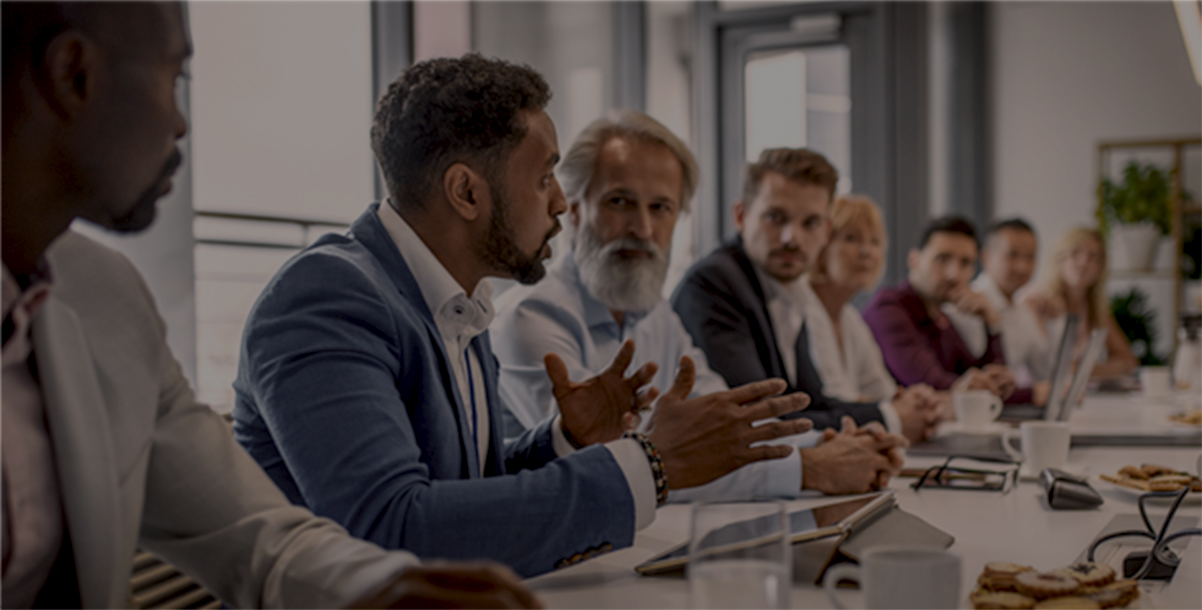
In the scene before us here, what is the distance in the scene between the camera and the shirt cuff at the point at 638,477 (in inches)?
43.9

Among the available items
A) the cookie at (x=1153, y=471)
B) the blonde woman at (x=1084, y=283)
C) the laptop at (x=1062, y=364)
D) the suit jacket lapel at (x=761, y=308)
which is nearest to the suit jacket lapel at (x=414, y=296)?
the cookie at (x=1153, y=471)

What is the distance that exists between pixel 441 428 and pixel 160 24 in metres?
0.62

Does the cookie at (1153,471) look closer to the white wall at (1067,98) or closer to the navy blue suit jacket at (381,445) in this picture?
the navy blue suit jacket at (381,445)

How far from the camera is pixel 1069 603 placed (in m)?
0.88

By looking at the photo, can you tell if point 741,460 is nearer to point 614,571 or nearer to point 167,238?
point 614,571

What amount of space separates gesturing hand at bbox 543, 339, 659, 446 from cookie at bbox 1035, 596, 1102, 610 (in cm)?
64

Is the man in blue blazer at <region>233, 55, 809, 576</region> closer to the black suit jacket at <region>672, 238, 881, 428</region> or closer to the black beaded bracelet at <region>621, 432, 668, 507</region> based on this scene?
the black beaded bracelet at <region>621, 432, 668, 507</region>

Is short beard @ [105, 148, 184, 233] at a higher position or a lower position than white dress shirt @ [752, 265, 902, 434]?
higher

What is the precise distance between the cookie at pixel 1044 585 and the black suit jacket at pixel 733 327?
1.43 meters

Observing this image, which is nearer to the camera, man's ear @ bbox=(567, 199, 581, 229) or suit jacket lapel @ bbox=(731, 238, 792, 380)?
man's ear @ bbox=(567, 199, 581, 229)

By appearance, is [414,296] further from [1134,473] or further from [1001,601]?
[1134,473]

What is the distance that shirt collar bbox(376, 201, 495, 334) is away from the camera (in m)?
1.32

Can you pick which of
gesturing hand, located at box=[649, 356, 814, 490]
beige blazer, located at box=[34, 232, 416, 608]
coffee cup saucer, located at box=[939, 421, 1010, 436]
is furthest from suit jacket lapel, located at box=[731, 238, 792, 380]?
beige blazer, located at box=[34, 232, 416, 608]

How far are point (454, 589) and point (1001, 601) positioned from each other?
21.2 inches
